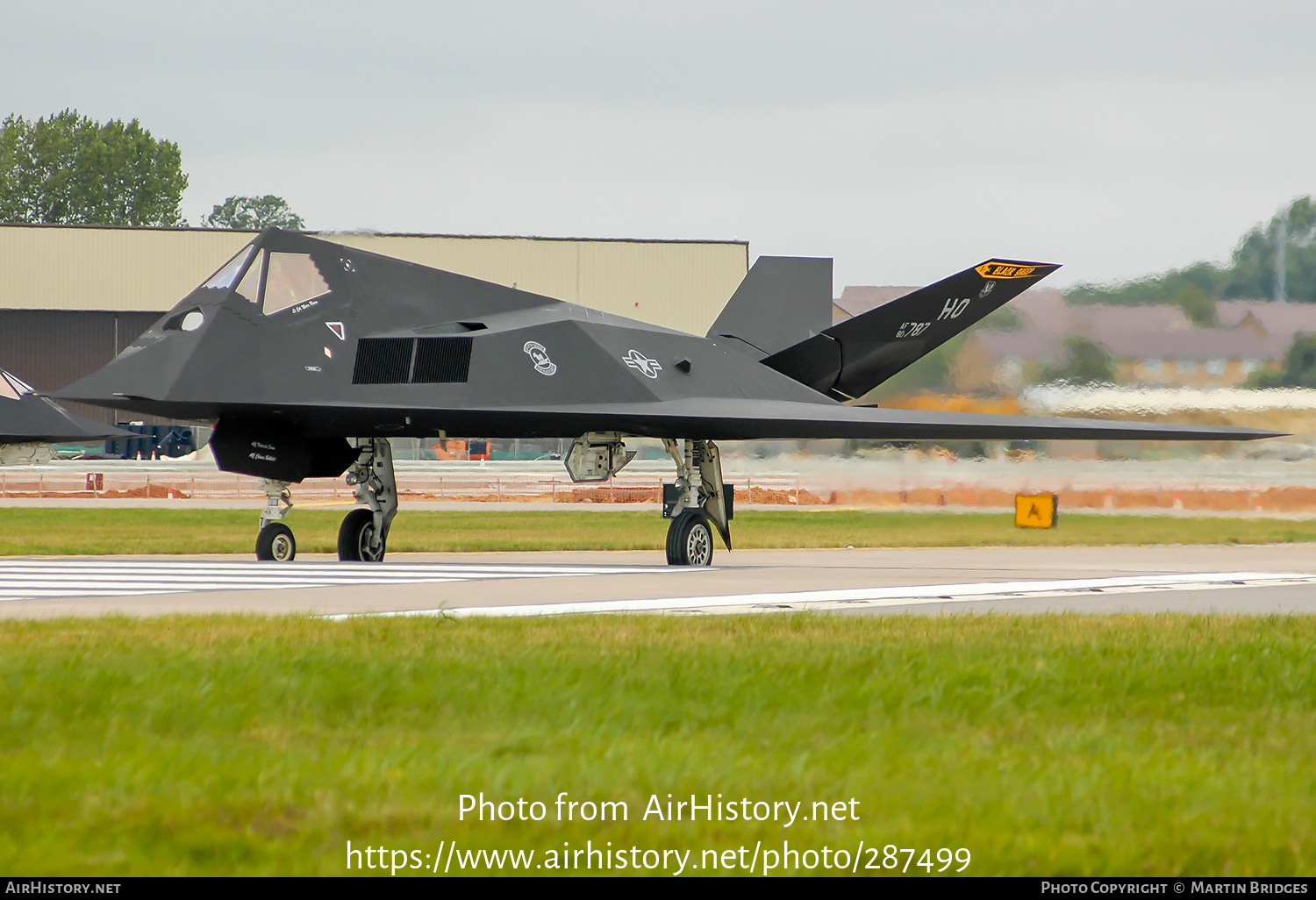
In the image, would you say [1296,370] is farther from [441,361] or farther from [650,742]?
[650,742]

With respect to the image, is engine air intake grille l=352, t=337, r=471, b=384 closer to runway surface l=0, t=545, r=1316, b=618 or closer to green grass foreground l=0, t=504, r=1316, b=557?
runway surface l=0, t=545, r=1316, b=618

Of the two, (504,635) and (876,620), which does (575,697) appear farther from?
(876,620)

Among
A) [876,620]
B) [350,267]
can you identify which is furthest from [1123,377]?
[876,620]

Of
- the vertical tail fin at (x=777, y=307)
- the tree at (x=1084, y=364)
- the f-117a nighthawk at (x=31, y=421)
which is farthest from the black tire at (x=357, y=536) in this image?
the tree at (x=1084, y=364)

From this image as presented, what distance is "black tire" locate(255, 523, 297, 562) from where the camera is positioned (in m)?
16.7

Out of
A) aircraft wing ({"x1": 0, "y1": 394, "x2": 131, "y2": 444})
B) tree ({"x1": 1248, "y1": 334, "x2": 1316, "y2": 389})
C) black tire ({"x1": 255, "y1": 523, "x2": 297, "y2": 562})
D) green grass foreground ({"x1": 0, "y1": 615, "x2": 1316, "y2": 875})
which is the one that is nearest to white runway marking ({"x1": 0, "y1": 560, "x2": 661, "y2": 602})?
black tire ({"x1": 255, "y1": 523, "x2": 297, "y2": 562})

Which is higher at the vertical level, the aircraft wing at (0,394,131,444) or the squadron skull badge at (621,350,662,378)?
the squadron skull badge at (621,350,662,378)

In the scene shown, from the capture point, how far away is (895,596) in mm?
12852

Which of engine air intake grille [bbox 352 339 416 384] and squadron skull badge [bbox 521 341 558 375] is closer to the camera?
engine air intake grille [bbox 352 339 416 384]

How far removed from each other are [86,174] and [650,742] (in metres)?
109

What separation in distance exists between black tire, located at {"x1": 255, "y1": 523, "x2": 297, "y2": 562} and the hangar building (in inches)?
1686

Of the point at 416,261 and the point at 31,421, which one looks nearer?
the point at 31,421

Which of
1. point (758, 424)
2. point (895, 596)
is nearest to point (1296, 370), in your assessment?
point (758, 424)

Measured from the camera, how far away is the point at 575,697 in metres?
6.67
